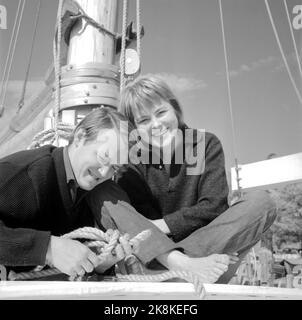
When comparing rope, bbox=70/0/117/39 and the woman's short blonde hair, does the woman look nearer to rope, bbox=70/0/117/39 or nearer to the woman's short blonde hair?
the woman's short blonde hair

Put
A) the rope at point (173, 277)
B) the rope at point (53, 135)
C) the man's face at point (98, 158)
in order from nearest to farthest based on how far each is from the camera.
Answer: the rope at point (173, 277), the man's face at point (98, 158), the rope at point (53, 135)

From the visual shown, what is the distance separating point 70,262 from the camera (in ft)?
1.63

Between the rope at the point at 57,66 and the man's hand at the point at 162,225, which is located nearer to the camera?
the man's hand at the point at 162,225

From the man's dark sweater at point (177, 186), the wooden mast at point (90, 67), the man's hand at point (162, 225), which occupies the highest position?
the wooden mast at point (90, 67)

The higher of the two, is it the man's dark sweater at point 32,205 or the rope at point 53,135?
the rope at point 53,135

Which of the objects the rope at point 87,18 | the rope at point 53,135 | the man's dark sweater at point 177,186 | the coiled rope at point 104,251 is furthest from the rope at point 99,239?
the rope at point 87,18

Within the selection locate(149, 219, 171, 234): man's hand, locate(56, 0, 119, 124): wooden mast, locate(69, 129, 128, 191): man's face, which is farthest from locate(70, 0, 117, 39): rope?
locate(149, 219, 171, 234): man's hand

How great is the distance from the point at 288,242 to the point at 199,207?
469 centimetres

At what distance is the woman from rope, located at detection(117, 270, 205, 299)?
3 centimetres

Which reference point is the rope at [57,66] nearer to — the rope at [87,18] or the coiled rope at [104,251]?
the rope at [87,18]

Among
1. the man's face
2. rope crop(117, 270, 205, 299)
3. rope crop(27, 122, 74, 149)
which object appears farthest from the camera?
rope crop(27, 122, 74, 149)

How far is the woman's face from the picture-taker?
64 centimetres

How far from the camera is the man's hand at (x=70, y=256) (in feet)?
1.63
